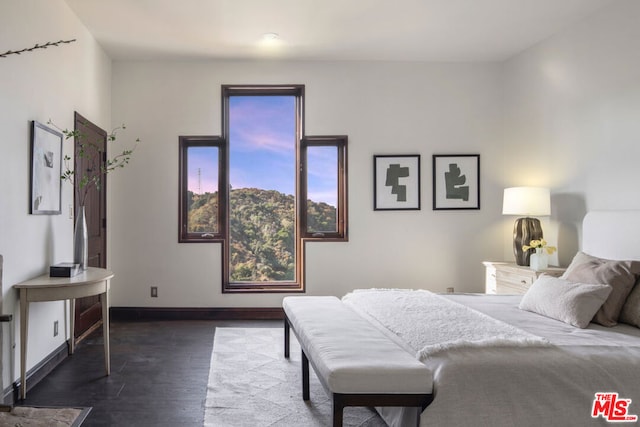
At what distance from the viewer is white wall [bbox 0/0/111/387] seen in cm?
284

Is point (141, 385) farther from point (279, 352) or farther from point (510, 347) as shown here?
point (510, 347)

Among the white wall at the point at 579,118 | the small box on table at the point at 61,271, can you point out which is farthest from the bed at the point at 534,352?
the small box on table at the point at 61,271

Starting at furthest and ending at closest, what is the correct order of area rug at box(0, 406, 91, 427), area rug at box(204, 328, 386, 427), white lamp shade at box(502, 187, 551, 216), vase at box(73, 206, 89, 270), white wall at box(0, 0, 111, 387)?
white lamp shade at box(502, 187, 551, 216) → vase at box(73, 206, 89, 270) → white wall at box(0, 0, 111, 387) → area rug at box(204, 328, 386, 427) → area rug at box(0, 406, 91, 427)

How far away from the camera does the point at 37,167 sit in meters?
3.22

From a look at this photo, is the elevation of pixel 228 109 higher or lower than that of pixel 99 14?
lower

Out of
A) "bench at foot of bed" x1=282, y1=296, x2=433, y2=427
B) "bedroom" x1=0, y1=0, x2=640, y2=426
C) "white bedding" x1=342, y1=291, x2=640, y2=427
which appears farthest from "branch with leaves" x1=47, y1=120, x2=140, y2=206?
"white bedding" x1=342, y1=291, x2=640, y2=427

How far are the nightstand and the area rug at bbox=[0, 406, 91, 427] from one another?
3565 millimetres

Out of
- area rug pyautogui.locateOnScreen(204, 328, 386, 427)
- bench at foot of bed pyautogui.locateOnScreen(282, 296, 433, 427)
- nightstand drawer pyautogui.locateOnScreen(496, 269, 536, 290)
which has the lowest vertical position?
area rug pyautogui.locateOnScreen(204, 328, 386, 427)

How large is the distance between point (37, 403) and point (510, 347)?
2.74 meters

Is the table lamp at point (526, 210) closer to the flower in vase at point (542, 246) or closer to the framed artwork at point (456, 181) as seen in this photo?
the flower in vase at point (542, 246)

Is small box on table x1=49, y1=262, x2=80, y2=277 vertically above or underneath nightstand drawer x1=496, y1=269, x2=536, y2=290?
above

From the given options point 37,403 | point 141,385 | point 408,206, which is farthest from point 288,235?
point 37,403

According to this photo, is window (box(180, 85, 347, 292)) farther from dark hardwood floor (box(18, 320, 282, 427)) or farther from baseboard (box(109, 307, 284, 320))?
dark hardwood floor (box(18, 320, 282, 427))

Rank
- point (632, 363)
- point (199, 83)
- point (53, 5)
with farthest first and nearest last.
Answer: point (199, 83), point (53, 5), point (632, 363)
